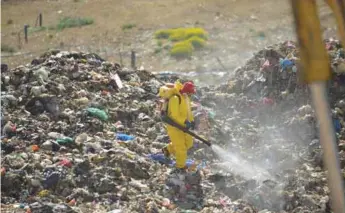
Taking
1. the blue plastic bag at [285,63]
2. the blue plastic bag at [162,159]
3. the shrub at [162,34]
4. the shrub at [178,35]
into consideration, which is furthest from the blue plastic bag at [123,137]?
the shrub at [162,34]

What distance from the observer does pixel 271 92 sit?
9.77 metres

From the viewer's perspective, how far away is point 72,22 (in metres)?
24.9

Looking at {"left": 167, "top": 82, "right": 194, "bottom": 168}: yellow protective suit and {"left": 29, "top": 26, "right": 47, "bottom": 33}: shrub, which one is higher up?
{"left": 29, "top": 26, "right": 47, "bottom": 33}: shrub

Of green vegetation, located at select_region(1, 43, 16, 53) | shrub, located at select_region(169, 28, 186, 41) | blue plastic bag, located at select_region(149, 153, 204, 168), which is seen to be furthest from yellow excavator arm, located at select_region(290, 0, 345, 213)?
green vegetation, located at select_region(1, 43, 16, 53)

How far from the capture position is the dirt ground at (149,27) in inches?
761

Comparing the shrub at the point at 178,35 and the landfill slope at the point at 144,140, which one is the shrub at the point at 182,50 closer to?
the shrub at the point at 178,35

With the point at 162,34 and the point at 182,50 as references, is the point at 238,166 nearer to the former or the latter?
the point at 182,50

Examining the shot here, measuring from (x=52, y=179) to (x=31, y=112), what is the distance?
2.25m

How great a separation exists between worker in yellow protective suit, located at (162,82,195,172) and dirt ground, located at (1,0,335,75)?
10193 millimetres

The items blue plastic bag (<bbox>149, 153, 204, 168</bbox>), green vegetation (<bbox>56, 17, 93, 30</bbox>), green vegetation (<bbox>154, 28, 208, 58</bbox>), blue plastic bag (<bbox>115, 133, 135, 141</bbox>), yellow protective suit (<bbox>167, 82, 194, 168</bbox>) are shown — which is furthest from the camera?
green vegetation (<bbox>56, 17, 93, 30</bbox>)

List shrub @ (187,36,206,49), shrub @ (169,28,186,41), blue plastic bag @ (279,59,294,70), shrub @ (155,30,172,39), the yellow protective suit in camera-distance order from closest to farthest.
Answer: the yellow protective suit
blue plastic bag @ (279,59,294,70)
shrub @ (187,36,206,49)
shrub @ (169,28,186,41)
shrub @ (155,30,172,39)

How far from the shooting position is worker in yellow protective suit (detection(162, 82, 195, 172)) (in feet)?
21.5

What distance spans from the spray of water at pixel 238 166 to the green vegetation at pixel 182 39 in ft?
37.1

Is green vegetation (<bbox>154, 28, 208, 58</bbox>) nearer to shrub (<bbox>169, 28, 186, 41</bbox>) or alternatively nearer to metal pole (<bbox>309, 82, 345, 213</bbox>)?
shrub (<bbox>169, 28, 186, 41</bbox>)
